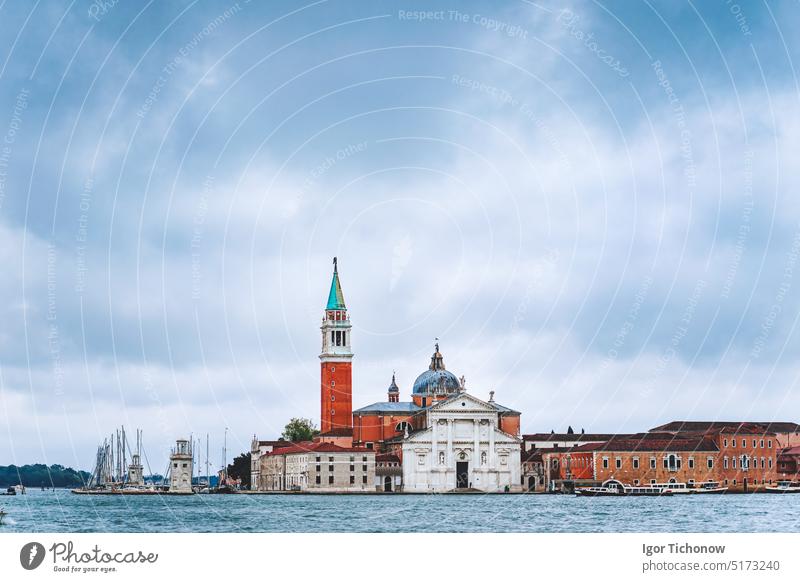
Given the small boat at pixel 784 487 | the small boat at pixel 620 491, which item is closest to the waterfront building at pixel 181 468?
the small boat at pixel 620 491

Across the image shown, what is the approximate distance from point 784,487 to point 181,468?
164ft

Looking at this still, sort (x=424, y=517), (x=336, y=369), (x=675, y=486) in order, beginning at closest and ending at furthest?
1. (x=424, y=517)
2. (x=675, y=486)
3. (x=336, y=369)

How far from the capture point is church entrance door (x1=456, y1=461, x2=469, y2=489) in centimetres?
10075

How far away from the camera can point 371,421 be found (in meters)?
110

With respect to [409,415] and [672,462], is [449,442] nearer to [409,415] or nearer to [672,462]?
[409,415]

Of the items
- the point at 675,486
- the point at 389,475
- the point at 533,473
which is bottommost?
the point at 675,486

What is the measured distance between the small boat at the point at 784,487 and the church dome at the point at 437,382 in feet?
86.8

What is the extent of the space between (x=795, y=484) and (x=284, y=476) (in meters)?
41.4

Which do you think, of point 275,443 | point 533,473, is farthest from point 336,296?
point 533,473

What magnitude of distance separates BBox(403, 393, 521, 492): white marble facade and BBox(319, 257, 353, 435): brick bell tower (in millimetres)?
10078

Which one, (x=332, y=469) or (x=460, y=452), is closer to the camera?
(x=460, y=452)

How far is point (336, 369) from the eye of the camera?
109 metres

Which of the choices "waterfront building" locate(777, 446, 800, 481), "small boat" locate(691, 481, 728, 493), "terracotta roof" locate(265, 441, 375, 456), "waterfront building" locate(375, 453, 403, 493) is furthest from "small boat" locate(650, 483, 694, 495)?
"terracotta roof" locate(265, 441, 375, 456)
